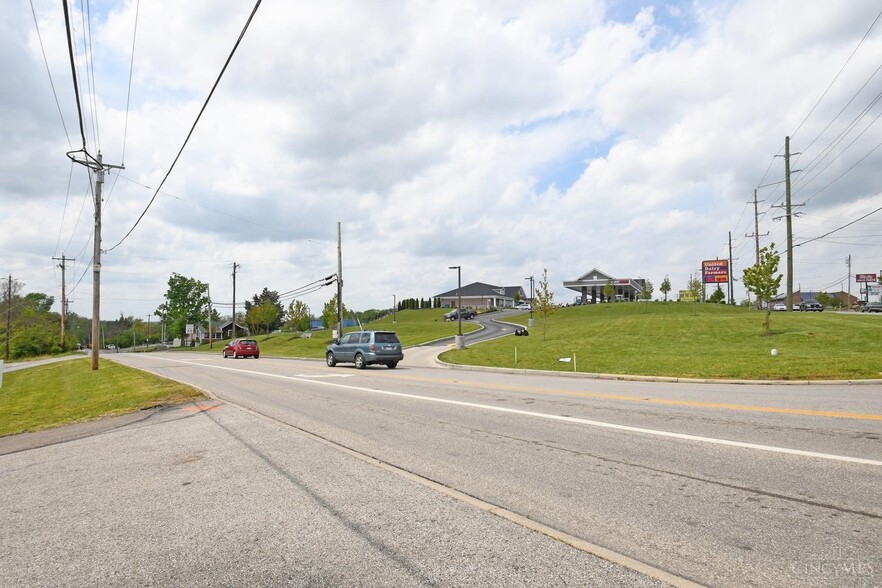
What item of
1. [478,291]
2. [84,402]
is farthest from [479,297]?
[84,402]

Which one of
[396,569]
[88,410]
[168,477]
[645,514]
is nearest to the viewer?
[396,569]

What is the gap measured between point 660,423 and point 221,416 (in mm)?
8031

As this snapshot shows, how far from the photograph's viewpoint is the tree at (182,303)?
10569cm

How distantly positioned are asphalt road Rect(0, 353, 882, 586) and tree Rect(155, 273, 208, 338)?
4205 inches

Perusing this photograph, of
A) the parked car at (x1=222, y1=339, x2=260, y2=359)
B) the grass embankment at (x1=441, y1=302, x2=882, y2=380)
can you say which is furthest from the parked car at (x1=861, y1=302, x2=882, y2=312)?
the parked car at (x1=222, y1=339, x2=260, y2=359)

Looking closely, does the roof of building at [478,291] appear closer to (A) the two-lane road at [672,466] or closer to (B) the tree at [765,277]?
(B) the tree at [765,277]

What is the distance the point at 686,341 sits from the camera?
30.4 m

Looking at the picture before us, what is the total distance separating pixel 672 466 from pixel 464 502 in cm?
246

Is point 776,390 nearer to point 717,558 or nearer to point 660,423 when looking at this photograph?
point 660,423

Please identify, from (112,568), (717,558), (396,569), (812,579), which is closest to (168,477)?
(112,568)

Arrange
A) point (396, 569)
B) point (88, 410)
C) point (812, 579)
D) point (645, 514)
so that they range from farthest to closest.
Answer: point (88, 410)
point (645, 514)
point (396, 569)
point (812, 579)

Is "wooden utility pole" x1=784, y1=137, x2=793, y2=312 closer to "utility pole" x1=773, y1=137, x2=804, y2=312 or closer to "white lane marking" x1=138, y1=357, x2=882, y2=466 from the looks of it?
"utility pole" x1=773, y1=137, x2=804, y2=312

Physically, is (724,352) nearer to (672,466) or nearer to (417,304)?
(672,466)

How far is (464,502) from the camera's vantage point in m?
4.67
